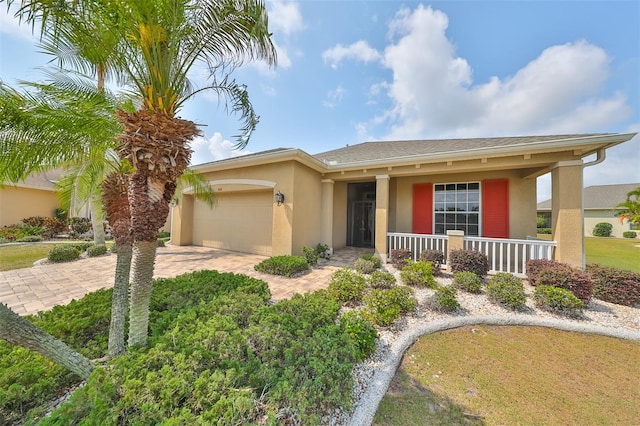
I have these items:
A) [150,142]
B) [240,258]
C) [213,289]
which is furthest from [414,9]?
[240,258]

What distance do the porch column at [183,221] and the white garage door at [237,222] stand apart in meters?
0.24

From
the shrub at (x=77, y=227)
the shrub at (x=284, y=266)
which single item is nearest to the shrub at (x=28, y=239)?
the shrub at (x=77, y=227)

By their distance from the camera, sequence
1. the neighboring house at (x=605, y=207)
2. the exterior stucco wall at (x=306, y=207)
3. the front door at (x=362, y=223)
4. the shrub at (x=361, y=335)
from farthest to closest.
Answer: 1. the neighboring house at (x=605, y=207)
2. the front door at (x=362, y=223)
3. the exterior stucco wall at (x=306, y=207)
4. the shrub at (x=361, y=335)

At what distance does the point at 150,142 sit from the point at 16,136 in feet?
9.70

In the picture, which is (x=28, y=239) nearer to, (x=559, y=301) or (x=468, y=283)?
(x=468, y=283)

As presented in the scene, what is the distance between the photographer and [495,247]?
24.9ft

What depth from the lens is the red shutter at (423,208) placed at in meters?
9.30

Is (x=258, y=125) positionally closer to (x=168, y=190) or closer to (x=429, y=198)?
(x=168, y=190)

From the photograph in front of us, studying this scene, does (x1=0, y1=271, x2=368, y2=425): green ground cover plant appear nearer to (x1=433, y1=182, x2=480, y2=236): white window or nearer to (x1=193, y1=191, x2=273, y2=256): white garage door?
(x1=193, y1=191, x2=273, y2=256): white garage door

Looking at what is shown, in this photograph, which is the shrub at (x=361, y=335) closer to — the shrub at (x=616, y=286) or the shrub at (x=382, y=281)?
the shrub at (x=382, y=281)

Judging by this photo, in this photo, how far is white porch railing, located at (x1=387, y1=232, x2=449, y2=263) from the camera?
778 centimetres

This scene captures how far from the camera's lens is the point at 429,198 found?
9336mm

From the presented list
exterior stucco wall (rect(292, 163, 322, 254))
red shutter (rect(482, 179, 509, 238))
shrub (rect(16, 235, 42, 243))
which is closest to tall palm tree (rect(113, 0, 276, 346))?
exterior stucco wall (rect(292, 163, 322, 254))

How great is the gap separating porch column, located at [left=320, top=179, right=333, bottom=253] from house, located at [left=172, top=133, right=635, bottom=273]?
0.04 metres
